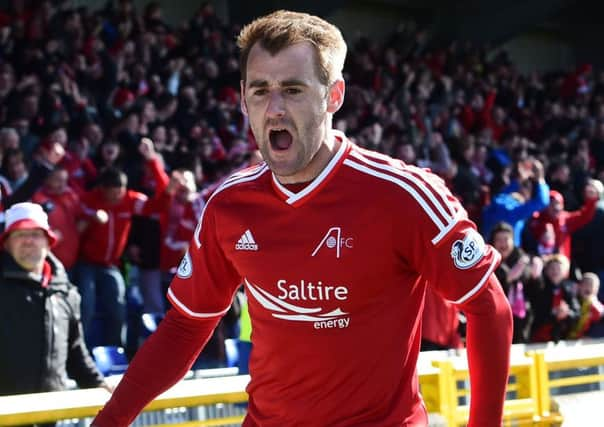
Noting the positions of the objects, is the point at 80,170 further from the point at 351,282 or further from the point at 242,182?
the point at 351,282

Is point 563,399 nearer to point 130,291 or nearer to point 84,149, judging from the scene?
point 130,291

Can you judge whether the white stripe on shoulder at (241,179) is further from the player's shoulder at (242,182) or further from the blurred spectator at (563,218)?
the blurred spectator at (563,218)

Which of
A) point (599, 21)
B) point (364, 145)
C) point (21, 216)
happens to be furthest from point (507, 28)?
point (21, 216)

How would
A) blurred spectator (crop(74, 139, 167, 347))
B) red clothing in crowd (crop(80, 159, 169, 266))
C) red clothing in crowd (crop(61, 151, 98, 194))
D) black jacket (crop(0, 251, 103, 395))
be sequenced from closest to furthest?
black jacket (crop(0, 251, 103, 395)) < blurred spectator (crop(74, 139, 167, 347)) < red clothing in crowd (crop(80, 159, 169, 266)) < red clothing in crowd (crop(61, 151, 98, 194))

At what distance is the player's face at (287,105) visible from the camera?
9.48 ft

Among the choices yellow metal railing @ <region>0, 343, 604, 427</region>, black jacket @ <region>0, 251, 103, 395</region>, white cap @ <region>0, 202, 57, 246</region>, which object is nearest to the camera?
yellow metal railing @ <region>0, 343, 604, 427</region>

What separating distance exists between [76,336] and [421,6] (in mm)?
22123

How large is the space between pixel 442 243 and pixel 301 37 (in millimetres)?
642

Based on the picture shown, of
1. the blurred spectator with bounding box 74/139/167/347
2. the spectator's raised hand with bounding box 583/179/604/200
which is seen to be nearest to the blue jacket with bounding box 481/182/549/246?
the spectator's raised hand with bounding box 583/179/604/200

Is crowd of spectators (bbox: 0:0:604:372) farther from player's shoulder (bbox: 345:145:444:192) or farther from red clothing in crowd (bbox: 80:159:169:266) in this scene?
player's shoulder (bbox: 345:145:444:192)

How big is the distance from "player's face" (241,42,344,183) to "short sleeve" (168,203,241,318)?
41 centimetres

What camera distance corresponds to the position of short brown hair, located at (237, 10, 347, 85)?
9.59 feet

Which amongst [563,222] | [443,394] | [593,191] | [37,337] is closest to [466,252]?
[443,394]

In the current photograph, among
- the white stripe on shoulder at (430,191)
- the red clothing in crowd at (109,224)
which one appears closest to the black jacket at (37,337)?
the white stripe on shoulder at (430,191)
